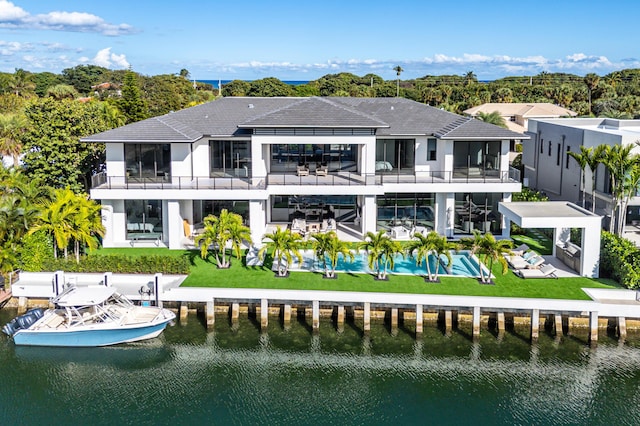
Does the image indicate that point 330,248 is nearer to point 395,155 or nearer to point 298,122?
point 298,122

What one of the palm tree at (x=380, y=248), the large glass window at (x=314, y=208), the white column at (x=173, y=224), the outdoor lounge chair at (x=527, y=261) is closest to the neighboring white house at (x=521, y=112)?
the large glass window at (x=314, y=208)

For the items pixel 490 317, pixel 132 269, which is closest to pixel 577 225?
pixel 490 317

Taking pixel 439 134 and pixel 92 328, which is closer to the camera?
pixel 92 328

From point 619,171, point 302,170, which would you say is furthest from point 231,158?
point 619,171

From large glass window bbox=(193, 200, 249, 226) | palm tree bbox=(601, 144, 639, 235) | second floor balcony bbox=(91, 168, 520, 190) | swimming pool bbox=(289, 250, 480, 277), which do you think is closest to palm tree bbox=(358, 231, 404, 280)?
swimming pool bbox=(289, 250, 480, 277)

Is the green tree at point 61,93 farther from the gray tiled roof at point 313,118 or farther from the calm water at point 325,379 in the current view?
the calm water at point 325,379

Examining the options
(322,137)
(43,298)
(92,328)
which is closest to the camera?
(92,328)

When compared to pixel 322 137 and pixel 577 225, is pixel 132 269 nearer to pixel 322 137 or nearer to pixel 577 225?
pixel 322 137

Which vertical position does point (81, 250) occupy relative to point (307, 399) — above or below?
above
